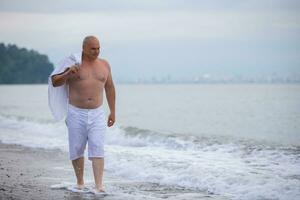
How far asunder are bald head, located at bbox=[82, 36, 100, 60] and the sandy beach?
1775 millimetres

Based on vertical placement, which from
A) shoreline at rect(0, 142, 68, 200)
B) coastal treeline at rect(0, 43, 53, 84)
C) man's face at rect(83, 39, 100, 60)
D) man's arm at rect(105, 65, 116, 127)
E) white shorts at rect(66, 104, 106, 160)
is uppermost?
coastal treeline at rect(0, 43, 53, 84)

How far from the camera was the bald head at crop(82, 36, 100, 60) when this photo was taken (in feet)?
23.5

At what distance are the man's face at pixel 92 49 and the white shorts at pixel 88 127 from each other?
0.68 m

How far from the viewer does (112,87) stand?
24.9 ft

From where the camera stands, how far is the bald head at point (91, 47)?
23.5 feet

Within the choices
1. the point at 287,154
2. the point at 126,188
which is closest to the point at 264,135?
the point at 287,154

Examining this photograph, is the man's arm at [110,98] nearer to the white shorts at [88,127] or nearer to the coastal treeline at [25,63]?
the white shorts at [88,127]

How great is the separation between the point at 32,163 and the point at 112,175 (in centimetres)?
197

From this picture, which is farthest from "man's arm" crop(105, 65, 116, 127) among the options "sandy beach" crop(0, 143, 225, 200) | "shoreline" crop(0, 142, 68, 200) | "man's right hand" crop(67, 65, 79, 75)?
"shoreline" crop(0, 142, 68, 200)

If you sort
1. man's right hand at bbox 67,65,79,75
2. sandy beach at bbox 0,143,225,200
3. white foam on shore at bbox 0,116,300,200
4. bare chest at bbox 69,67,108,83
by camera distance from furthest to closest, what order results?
white foam on shore at bbox 0,116,300,200 → sandy beach at bbox 0,143,225,200 → bare chest at bbox 69,67,108,83 → man's right hand at bbox 67,65,79,75

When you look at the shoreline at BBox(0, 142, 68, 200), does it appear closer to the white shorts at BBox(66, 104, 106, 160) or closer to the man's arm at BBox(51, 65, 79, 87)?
the white shorts at BBox(66, 104, 106, 160)

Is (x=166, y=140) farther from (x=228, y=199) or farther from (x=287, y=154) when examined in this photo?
(x=228, y=199)

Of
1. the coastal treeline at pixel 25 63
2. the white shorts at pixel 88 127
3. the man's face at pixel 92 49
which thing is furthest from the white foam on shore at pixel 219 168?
the coastal treeline at pixel 25 63

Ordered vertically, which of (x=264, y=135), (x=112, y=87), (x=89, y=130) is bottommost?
(x=264, y=135)
